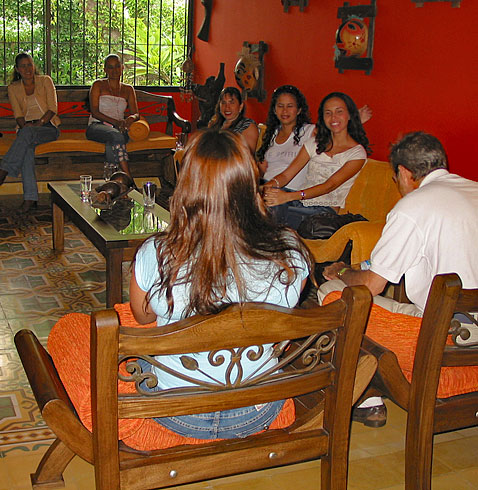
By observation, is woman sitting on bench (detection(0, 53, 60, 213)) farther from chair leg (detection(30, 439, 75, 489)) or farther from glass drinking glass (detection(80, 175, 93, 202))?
chair leg (detection(30, 439, 75, 489))

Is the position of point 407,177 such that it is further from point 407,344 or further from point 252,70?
point 252,70

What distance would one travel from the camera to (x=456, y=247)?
7.41 ft

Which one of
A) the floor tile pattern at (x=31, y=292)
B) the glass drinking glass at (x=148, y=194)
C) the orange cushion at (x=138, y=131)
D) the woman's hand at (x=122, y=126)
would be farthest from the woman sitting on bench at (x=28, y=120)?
the glass drinking glass at (x=148, y=194)

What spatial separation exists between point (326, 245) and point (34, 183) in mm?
3161

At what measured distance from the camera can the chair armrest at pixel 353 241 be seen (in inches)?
145

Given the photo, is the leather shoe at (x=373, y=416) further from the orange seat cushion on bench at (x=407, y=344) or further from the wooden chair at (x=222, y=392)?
the wooden chair at (x=222, y=392)

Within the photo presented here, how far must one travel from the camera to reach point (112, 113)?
681 centimetres

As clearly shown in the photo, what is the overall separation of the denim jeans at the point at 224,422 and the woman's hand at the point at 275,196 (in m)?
2.52

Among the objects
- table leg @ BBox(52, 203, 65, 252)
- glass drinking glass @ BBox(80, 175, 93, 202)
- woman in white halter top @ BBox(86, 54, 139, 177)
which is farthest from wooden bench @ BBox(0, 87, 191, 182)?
glass drinking glass @ BBox(80, 175, 93, 202)

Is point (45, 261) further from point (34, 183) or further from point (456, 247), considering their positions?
point (456, 247)

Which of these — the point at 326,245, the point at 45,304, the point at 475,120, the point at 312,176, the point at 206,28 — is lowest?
the point at 45,304

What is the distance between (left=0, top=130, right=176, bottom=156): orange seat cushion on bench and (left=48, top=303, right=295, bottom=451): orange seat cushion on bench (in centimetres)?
415

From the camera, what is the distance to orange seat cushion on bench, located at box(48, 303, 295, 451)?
1.72 metres

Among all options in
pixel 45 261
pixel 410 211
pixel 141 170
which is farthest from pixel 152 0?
pixel 410 211
